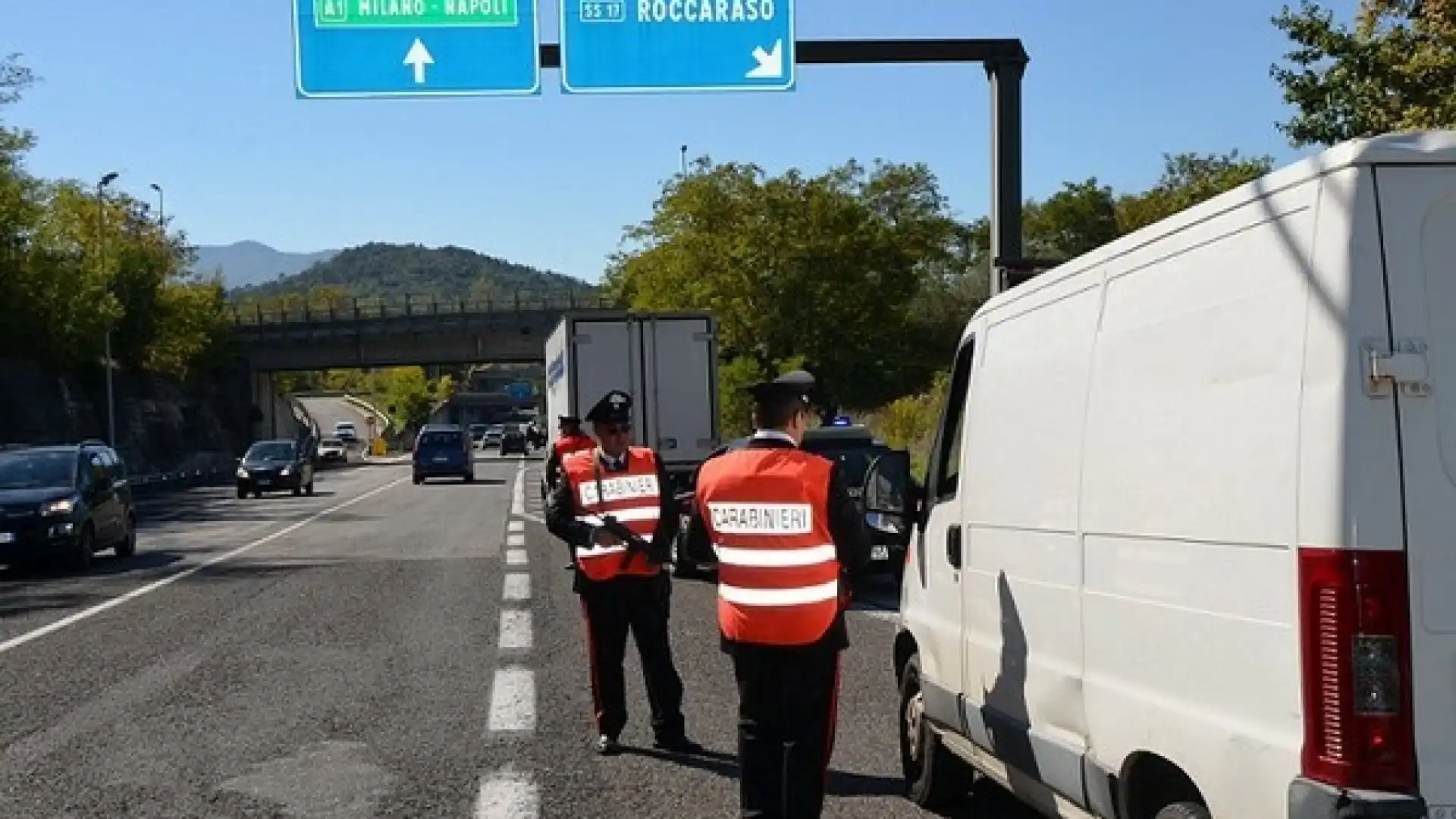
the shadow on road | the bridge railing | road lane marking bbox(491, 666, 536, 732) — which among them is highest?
the bridge railing

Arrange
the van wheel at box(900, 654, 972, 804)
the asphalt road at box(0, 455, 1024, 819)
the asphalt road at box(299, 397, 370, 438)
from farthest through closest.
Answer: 1. the asphalt road at box(299, 397, 370, 438)
2. the asphalt road at box(0, 455, 1024, 819)
3. the van wheel at box(900, 654, 972, 804)

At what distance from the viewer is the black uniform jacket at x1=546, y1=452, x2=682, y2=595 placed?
7941 mm

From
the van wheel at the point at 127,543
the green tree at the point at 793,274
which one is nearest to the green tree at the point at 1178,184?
the green tree at the point at 793,274

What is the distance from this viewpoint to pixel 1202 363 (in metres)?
4.12

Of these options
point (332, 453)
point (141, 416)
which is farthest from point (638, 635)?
point (332, 453)

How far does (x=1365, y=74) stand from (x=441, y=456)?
34799 mm

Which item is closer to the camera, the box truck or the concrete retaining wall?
the box truck

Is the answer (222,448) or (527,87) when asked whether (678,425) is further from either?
(222,448)

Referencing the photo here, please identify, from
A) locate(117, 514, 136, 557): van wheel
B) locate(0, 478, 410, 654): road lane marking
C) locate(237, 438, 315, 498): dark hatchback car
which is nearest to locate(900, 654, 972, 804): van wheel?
locate(0, 478, 410, 654): road lane marking

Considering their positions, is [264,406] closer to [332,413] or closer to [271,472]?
Result: [271,472]

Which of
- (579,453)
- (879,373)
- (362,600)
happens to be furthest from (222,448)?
(579,453)

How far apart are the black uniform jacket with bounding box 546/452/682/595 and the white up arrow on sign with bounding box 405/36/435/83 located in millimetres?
8443

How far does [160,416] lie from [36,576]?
55.9 m

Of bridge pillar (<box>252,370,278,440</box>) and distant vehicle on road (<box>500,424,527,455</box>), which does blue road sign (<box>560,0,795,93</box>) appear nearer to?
bridge pillar (<box>252,370,278,440</box>)
